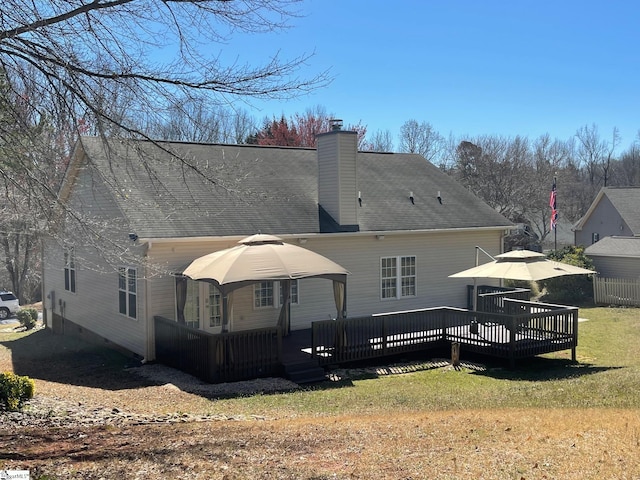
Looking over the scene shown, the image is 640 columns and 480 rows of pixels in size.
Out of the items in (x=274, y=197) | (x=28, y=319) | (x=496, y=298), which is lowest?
(x=28, y=319)

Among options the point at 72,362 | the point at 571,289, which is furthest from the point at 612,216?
the point at 72,362

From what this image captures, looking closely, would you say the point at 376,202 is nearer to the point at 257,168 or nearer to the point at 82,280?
the point at 257,168

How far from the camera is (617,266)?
28.5m

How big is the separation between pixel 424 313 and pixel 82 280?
11037mm

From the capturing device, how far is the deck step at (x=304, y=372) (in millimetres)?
14070

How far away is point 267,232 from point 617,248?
62.8 ft

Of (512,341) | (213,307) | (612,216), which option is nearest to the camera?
(512,341)

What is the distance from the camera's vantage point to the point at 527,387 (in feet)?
42.9

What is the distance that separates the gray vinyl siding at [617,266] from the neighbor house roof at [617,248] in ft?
0.60

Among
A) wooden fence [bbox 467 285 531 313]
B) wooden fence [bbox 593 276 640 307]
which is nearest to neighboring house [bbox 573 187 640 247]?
wooden fence [bbox 593 276 640 307]

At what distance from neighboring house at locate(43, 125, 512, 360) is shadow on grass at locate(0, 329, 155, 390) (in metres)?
0.55

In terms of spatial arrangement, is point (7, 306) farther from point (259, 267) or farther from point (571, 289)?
point (571, 289)

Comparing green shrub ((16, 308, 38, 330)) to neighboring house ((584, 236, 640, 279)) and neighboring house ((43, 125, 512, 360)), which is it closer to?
neighboring house ((43, 125, 512, 360))

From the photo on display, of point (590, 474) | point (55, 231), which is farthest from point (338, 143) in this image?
point (590, 474)
